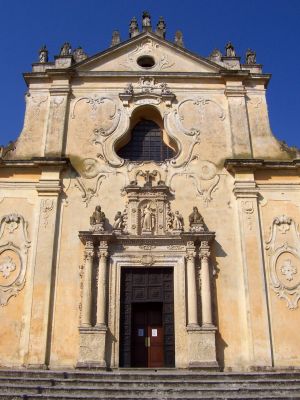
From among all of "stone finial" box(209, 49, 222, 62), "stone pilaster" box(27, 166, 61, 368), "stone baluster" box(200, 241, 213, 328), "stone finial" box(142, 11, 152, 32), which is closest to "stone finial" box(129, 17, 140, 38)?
"stone finial" box(142, 11, 152, 32)

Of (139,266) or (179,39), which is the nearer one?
(139,266)

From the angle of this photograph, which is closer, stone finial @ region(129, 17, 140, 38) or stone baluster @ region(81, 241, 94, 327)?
stone baluster @ region(81, 241, 94, 327)

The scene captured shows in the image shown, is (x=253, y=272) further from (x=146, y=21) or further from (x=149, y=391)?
(x=146, y=21)

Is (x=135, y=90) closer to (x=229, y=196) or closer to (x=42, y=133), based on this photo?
(x=42, y=133)

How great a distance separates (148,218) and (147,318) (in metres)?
3.05

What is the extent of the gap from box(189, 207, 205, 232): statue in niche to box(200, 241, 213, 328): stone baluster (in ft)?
1.57

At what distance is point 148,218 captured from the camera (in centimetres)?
1524

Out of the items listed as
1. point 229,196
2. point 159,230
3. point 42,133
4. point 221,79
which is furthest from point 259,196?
point 42,133

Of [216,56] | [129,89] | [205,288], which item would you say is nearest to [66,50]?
[129,89]

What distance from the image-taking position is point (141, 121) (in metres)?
17.8

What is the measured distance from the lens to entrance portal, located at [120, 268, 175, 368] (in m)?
14.1

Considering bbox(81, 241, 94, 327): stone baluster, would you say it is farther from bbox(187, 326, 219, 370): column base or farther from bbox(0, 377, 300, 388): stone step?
bbox(187, 326, 219, 370): column base

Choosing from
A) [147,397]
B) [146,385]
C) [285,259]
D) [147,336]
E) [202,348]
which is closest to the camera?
[147,397]

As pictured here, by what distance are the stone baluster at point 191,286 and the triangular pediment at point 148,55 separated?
708cm
